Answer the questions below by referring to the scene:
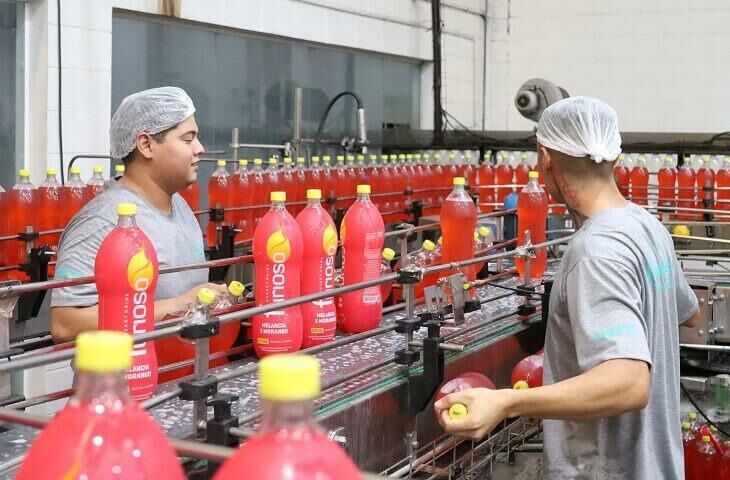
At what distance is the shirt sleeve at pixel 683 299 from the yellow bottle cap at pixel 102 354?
1.28 m

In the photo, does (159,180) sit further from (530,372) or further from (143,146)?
(530,372)

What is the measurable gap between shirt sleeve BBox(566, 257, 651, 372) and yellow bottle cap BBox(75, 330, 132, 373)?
924 mm

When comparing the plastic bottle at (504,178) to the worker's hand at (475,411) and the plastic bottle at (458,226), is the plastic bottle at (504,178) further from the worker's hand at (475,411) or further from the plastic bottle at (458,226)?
the worker's hand at (475,411)

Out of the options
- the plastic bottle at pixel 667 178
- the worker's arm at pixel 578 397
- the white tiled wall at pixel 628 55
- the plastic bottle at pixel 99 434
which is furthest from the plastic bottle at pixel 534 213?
the white tiled wall at pixel 628 55

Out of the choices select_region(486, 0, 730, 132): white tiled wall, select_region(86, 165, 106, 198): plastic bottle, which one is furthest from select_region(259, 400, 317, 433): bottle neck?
select_region(486, 0, 730, 132): white tiled wall

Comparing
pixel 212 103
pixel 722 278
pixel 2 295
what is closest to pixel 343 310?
pixel 2 295

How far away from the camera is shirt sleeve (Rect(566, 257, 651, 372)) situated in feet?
4.48

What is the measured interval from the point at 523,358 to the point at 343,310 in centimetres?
65

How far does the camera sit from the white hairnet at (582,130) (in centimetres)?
161

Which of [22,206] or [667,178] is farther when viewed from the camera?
[667,178]

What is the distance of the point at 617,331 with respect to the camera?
137cm

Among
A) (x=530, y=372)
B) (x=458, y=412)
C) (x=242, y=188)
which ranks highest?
(x=242, y=188)

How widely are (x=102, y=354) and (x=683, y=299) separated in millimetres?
1358

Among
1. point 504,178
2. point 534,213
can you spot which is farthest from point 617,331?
A: point 504,178
